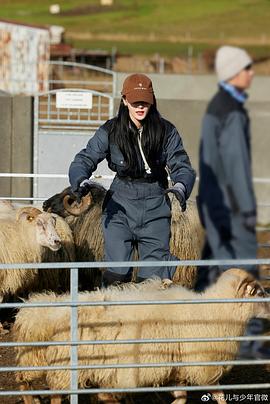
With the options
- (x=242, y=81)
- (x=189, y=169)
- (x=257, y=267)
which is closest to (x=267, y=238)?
(x=189, y=169)

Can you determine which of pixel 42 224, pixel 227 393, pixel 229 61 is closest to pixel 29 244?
pixel 42 224

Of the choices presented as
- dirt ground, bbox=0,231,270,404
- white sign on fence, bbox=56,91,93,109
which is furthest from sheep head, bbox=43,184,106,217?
white sign on fence, bbox=56,91,93,109

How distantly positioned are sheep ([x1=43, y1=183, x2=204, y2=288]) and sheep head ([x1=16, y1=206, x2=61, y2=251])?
369 millimetres

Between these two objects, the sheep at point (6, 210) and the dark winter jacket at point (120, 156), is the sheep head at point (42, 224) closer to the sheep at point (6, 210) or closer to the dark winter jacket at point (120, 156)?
the sheep at point (6, 210)

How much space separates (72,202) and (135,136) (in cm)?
269

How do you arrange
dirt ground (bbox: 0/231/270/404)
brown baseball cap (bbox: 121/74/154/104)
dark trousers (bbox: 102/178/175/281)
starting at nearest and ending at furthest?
1. brown baseball cap (bbox: 121/74/154/104)
2. dirt ground (bbox: 0/231/270/404)
3. dark trousers (bbox: 102/178/175/281)

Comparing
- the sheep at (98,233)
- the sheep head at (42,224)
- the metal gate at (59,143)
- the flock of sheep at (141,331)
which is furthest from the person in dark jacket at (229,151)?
the metal gate at (59,143)

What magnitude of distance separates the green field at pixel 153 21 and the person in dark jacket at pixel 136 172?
3769 cm

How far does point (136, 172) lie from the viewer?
21.1ft

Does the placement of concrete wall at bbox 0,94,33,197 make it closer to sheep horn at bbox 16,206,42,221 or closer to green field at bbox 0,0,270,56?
sheep horn at bbox 16,206,42,221

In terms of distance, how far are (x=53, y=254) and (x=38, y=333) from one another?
9.32 ft

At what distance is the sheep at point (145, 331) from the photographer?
19.2 ft

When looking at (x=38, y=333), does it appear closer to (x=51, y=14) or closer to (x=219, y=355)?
(x=219, y=355)

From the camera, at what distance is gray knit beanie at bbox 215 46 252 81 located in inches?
161
